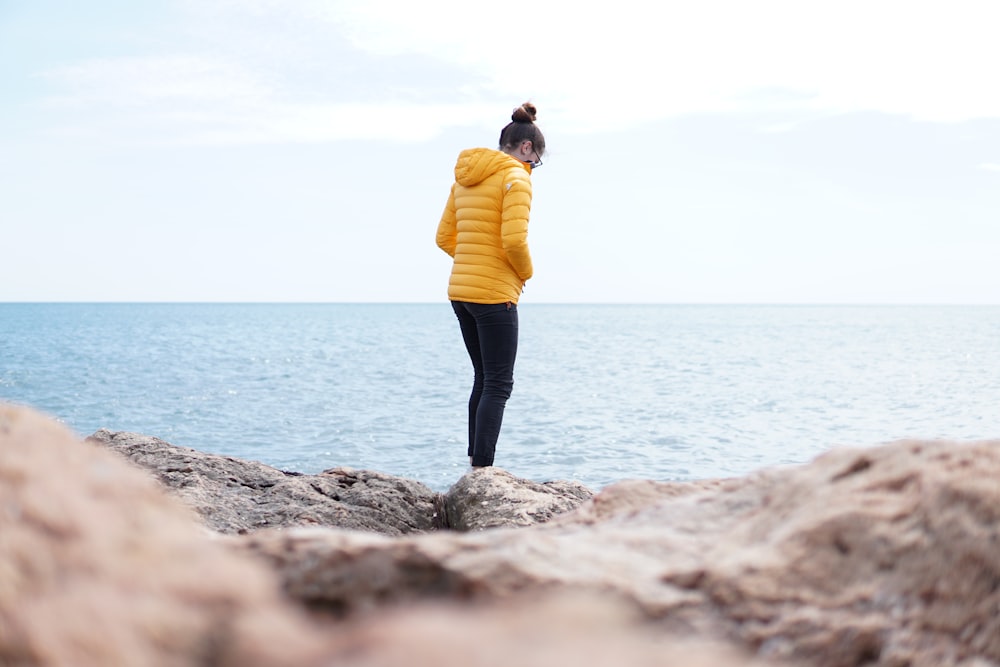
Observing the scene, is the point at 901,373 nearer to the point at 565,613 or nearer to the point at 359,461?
the point at 359,461

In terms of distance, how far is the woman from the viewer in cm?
478

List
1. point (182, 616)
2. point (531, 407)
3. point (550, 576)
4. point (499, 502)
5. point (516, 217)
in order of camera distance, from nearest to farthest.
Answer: point (182, 616) → point (550, 576) → point (499, 502) → point (516, 217) → point (531, 407)

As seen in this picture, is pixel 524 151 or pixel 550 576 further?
pixel 524 151

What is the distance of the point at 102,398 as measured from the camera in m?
18.5

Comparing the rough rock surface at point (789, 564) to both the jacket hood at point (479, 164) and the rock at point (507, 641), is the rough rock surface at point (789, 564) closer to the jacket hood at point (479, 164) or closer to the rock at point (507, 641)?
the rock at point (507, 641)

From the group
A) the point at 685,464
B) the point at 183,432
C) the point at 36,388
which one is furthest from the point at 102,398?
the point at 685,464

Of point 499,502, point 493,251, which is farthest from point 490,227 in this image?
point 499,502

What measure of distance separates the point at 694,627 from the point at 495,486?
296 centimetres

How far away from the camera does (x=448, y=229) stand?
5.40 metres

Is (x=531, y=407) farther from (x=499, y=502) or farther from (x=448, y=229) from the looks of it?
(x=499, y=502)

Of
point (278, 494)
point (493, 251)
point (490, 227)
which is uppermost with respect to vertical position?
point (490, 227)

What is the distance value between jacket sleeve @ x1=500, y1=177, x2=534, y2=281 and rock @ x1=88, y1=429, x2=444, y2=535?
4.95ft

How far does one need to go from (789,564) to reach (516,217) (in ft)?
11.0

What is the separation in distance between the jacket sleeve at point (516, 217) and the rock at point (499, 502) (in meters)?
1.29
